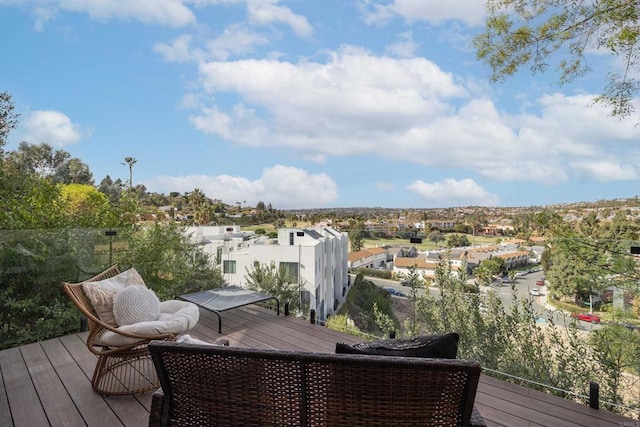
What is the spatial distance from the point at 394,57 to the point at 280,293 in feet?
19.3

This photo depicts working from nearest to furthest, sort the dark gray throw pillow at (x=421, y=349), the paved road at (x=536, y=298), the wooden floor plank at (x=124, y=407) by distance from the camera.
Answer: the dark gray throw pillow at (x=421, y=349)
the wooden floor plank at (x=124, y=407)
the paved road at (x=536, y=298)

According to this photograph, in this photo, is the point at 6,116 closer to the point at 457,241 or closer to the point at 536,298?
the point at 457,241

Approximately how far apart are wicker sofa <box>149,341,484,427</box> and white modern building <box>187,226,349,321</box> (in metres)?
3.08

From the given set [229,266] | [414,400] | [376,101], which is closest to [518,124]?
[376,101]

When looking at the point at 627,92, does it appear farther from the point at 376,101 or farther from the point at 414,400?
the point at 376,101

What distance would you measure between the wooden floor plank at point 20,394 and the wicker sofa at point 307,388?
1.63 m

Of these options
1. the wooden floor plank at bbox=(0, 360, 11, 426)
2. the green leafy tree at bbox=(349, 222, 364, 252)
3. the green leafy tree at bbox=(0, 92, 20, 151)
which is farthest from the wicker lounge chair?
the green leafy tree at bbox=(0, 92, 20, 151)

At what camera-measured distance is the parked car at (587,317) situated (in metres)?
2.78

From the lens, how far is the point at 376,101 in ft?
28.9

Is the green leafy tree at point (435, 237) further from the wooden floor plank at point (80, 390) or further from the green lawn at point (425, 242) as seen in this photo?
the wooden floor plank at point (80, 390)

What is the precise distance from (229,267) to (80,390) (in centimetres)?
297

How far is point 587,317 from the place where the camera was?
9.25ft

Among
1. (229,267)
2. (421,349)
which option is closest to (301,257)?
(229,267)

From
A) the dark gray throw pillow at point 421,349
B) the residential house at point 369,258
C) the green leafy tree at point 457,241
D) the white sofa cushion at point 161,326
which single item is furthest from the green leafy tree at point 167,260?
the dark gray throw pillow at point 421,349
